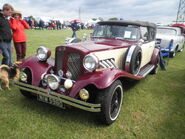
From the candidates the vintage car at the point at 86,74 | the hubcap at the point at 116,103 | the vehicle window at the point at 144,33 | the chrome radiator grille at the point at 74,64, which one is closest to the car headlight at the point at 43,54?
the vintage car at the point at 86,74

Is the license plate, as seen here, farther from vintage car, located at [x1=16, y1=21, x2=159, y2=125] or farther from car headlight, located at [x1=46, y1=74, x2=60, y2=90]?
car headlight, located at [x1=46, y1=74, x2=60, y2=90]

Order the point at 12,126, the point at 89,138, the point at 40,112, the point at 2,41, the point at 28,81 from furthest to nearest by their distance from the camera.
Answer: the point at 2,41
the point at 28,81
the point at 40,112
the point at 12,126
the point at 89,138

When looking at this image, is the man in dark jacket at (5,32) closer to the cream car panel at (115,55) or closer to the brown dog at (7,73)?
the brown dog at (7,73)

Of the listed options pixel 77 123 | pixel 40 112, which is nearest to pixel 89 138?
pixel 77 123

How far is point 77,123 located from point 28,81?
1329mm

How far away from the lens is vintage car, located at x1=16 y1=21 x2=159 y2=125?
245 cm

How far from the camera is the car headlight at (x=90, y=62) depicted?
8.38 feet

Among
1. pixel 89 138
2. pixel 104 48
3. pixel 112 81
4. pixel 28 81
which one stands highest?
pixel 104 48

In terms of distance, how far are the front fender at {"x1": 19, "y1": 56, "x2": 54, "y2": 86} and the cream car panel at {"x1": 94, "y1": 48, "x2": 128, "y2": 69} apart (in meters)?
1.06

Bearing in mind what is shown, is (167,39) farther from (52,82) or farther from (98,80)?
(52,82)

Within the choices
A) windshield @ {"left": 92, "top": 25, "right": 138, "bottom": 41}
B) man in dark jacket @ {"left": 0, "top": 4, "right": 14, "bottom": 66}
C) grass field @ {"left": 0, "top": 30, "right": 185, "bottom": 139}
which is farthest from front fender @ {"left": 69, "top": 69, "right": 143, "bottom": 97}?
man in dark jacket @ {"left": 0, "top": 4, "right": 14, "bottom": 66}

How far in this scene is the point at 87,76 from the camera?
2.59m

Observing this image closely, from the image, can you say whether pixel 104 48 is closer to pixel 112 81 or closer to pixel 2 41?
pixel 112 81

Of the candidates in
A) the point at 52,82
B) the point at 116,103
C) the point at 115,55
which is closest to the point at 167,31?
the point at 115,55
